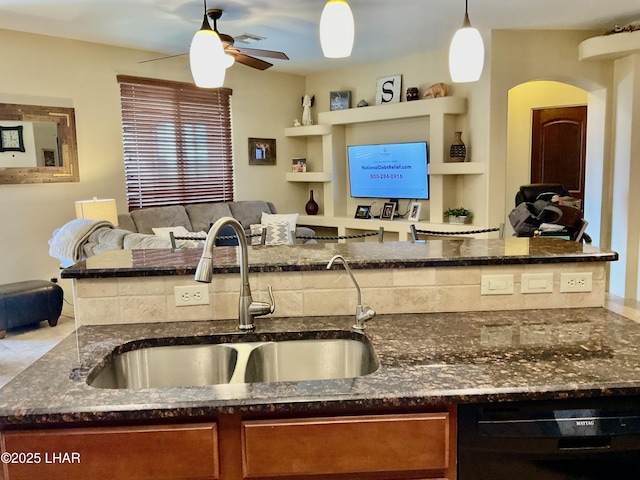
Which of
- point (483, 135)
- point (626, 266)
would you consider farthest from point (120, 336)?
point (626, 266)

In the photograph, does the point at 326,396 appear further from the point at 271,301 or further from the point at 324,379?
the point at 271,301

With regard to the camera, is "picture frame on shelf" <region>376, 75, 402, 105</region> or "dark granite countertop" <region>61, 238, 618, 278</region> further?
"picture frame on shelf" <region>376, 75, 402, 105</region>

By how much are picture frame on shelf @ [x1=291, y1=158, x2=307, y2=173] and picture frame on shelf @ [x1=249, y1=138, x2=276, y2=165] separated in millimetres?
299

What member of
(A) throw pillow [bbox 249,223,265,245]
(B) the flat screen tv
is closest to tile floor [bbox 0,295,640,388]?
(A) throw pillow [bbox 249,223,265,245]

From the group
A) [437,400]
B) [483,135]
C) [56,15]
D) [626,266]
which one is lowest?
[626,266]

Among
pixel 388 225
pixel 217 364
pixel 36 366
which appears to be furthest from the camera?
pixel 388 225

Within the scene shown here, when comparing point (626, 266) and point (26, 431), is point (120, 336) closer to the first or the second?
point (26, 431)

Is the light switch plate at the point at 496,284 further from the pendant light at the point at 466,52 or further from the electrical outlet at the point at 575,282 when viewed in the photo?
the pendant light at the point at 466,52

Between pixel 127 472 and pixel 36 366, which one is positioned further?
pixel 36 366

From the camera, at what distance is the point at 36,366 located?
1305mm

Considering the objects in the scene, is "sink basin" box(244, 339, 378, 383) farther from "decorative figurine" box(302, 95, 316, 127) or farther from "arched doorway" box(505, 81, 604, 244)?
"decorative figurine" box(302, 95, 316, 127)

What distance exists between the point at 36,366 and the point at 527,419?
1175mm

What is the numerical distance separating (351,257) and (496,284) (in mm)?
479

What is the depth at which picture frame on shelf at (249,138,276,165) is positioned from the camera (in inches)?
261
